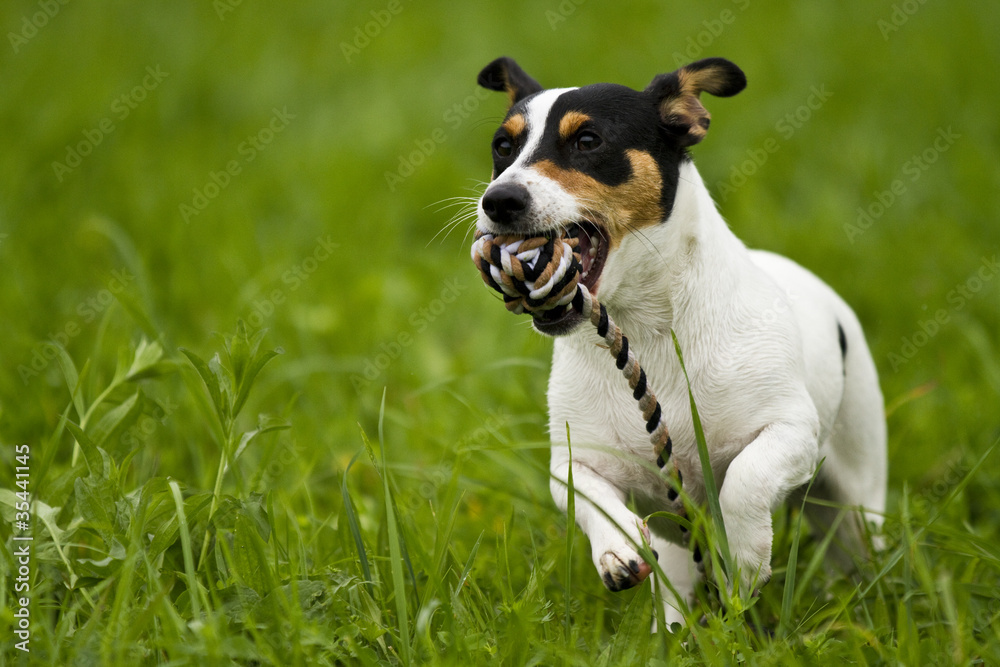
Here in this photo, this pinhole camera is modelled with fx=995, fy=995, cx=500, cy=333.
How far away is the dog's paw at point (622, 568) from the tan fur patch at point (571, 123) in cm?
123

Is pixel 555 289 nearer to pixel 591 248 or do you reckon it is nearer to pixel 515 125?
pixel 591 248

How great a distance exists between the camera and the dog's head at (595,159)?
2805 mm

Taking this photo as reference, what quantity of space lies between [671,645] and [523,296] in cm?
101

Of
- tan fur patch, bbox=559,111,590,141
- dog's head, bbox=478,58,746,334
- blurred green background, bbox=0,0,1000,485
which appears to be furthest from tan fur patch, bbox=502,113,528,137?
blurred green background, bbox=0,0,1000,485

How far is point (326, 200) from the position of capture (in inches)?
286

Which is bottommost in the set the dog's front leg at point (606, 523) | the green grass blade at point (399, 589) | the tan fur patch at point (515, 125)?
the green grass blade at point (399, 589)

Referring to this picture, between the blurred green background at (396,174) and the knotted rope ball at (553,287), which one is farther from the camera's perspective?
the blurred green background at (396,174)

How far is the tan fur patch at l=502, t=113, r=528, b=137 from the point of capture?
3.12 m

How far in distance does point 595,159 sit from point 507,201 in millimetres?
362

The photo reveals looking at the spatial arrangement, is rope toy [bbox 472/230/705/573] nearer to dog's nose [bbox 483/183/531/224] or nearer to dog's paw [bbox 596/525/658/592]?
dog's nose [bbox 483/183/531/224]

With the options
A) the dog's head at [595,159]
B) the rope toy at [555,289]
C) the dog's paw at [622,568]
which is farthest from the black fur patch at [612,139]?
the dog's paw at [622,568]

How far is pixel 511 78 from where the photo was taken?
3.58 metres

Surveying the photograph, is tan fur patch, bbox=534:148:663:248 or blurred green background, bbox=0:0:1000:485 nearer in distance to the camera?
tan fur patch, bbox=534:148:663:248

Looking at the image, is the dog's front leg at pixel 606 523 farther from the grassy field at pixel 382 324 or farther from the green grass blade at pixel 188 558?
the green grass blade at pixel 188 558
